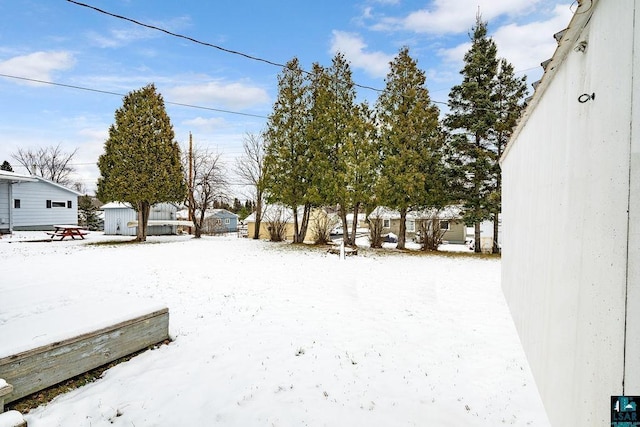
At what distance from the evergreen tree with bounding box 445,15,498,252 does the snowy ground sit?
22.7ft

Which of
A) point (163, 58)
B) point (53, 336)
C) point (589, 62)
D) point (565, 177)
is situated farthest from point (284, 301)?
point (163, 58)

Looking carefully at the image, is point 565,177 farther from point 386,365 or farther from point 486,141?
point 486,141

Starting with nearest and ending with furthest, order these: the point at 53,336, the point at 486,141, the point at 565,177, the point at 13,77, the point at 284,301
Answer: the point at 565,177
the point at 53,336
the point at 284,301
the point at 13,77
the point at 486,141

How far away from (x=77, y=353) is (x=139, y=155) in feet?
52.6

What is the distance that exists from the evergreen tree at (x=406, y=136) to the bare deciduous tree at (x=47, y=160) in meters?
42.6

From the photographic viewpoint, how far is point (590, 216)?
5.67 ft

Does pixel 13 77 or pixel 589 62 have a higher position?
pixel 13 77

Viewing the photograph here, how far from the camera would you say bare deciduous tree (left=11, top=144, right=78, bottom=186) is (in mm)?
40688

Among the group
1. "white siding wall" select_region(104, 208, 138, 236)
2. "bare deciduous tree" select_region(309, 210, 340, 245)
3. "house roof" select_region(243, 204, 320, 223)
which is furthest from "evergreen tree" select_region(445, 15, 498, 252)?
"white siding wall" select_region(104, 208, 138, 236)

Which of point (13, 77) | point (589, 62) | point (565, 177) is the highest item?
point (13, 77)

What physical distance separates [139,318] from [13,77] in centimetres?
857

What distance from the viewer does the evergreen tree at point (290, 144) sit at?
53.8ft

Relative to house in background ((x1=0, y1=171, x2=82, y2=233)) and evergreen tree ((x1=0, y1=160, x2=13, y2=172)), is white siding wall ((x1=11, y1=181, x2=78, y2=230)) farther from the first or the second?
evergreen tree ((x1=0, y1=160, x2=13, y2=172))

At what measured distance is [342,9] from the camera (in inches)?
369
